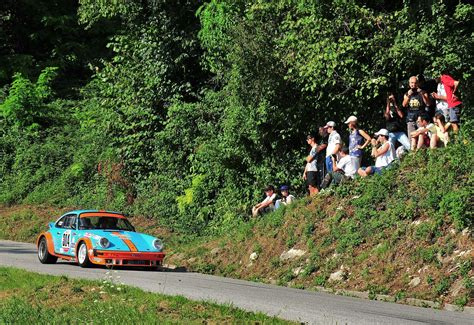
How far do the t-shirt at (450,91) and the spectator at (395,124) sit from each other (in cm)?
150

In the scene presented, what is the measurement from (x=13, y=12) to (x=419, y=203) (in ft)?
109

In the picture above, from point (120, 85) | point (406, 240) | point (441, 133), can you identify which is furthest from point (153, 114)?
point (406, 240)

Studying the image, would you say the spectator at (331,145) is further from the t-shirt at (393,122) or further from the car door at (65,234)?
the car door at (65,234)

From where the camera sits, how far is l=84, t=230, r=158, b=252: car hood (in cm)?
1889

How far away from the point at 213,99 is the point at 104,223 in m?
9.18

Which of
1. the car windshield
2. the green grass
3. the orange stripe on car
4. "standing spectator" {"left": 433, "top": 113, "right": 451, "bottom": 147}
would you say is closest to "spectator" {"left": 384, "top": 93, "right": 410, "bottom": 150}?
"standing spectator" {"left": 433, "top": 113, "right": 451, "bottom": 147}

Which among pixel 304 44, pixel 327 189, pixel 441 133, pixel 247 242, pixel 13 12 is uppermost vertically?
pixel 13 12

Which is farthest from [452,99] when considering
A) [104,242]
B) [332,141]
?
[104,242]

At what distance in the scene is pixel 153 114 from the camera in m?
30.8

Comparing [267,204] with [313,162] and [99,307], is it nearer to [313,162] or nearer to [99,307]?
[313,162]

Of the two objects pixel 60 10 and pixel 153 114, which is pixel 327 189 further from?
pixel 60 10

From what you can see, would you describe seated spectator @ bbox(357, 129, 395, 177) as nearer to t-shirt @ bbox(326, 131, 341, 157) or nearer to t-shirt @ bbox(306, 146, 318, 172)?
t-shirt @ bbox(326, 131, 341, 157)

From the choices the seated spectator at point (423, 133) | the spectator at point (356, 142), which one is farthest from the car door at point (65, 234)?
the seated spectator at point (423, 133)

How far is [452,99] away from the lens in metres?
19.0
